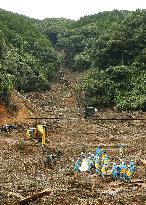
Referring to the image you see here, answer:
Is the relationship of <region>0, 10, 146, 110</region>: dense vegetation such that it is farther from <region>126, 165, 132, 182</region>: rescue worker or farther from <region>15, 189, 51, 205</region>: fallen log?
<region>15, 189, 51, 205</region>: fallen log

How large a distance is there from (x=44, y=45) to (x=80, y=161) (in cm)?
3857

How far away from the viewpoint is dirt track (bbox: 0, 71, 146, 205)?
54.0 ft

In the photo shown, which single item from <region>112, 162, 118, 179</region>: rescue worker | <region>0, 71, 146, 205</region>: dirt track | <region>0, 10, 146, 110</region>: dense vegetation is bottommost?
<region>0, 71, 146, 205</region>: dirt track

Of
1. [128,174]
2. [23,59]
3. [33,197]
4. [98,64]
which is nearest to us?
[33,197]

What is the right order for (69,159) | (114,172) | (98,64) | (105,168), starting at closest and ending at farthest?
1. (114,172)
2. (105,168)
3. (69,159)
4. (98,64)

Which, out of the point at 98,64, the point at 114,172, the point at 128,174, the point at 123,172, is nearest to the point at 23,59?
the point at 98,64

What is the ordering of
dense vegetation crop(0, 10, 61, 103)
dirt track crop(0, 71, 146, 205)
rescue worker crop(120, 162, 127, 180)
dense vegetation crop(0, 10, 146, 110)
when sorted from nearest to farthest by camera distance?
1. dirt track crop(0, 71, 146, 205)
2. rescue worker crop(120, 162, 127, 180)
3. dense vegetation crop(0, 10, 146, 110)
4. dense vegetation crop(0, 10, 61, 103)

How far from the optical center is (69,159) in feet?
71.7

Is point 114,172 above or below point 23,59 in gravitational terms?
below

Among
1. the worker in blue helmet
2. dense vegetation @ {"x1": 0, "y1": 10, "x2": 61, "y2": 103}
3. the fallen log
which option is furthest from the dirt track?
dense vegetation @ {"x1": 0, "y1": 10, "x2": 61, "y2": 103}

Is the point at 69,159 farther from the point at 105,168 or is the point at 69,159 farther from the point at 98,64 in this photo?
the point at 98,64

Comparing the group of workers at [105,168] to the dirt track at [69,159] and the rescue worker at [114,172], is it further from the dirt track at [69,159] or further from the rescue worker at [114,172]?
the dirt track at [69,159]

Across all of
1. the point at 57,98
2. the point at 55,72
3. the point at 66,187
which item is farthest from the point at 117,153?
the point at 55,72

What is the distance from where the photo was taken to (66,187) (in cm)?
1741
